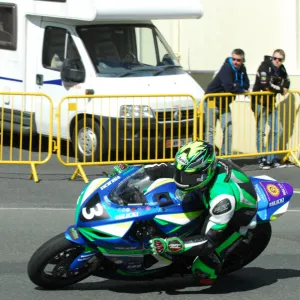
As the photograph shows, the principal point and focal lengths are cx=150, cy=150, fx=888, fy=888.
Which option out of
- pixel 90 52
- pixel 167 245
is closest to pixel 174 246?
pixel 167 245

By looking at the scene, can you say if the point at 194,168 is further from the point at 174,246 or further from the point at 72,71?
the point at 72,71

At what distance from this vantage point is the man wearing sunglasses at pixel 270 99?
1266 cm

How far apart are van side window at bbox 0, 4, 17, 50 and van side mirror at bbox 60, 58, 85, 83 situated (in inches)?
52.2

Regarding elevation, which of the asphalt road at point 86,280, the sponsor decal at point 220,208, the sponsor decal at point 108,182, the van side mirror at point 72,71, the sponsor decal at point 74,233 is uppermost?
the van side mirror at point 72,71

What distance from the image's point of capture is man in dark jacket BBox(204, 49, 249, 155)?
41.0ft

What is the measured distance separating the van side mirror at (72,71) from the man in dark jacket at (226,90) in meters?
1.85

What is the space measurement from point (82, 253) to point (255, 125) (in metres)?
6.89

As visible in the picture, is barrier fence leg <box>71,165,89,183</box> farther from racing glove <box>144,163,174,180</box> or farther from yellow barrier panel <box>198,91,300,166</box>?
racing glove <box>144,163,174,180</box>

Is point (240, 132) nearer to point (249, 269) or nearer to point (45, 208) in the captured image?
point (45, 208)

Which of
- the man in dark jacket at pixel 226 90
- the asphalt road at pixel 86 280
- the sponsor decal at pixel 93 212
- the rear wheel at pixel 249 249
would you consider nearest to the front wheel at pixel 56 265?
the asphalt road at pixel 86 280

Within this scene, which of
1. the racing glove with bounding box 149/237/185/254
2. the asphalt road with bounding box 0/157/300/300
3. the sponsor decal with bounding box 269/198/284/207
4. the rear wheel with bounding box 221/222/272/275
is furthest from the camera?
the rear wheel with bounding box 221/222/272/275

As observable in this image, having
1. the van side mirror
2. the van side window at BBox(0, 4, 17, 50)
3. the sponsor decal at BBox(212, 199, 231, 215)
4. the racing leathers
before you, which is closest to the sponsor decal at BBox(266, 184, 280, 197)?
the racing leathers

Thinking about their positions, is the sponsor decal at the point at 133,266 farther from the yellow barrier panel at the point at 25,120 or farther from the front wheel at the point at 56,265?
the yellow barrier panel at the point at 25,120

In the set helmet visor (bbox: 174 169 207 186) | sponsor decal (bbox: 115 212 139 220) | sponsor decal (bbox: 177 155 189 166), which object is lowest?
sponsor decal (bbox: 115 212 139 220)
